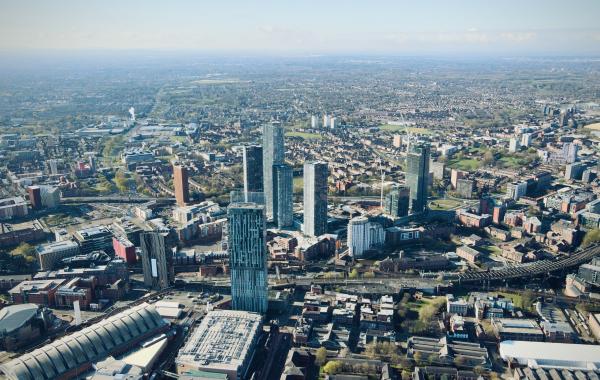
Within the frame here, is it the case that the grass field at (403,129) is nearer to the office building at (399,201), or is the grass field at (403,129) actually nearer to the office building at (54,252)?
the office building at (399,201)

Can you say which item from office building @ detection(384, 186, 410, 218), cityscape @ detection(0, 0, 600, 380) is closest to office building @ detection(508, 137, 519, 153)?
cityscape @ detection(0, 0, 600, 380)

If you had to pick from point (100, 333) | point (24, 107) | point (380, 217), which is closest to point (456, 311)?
point (380, 217)

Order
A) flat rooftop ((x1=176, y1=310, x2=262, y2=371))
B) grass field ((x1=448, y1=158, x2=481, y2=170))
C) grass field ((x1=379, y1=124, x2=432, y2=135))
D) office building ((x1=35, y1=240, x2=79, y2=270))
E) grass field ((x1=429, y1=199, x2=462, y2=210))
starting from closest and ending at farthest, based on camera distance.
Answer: flat rooftop ((x1=176, y1=310, x2=262, y2=371))
office building ((x1=35, y1=240, x2=79, y2=270))
grass field ((x1=429, y1=199, x2=462, y2=210))
grass field ((x1=448, y1=158, x2=481, y2=170))
grass field ((x1=379, y1=124, x2=432, y2=135))

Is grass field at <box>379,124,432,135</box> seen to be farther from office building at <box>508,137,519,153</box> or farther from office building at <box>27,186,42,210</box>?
office building at <box>27,186,42,210</box>

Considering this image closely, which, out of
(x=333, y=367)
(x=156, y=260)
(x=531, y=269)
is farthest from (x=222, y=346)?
(x=531, y=269)

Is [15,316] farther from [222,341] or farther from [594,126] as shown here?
[594,126]

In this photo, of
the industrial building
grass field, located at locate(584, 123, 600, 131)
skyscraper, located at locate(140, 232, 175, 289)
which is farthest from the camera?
grass field, located at locate(584, 123, 600, 131)

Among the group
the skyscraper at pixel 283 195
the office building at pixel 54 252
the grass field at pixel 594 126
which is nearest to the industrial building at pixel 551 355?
the skyscraper at pixel 283 195
